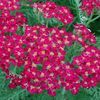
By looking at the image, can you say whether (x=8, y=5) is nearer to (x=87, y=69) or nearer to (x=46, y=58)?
(x=46, y=58)

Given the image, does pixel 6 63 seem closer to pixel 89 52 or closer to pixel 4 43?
pixel 4 43

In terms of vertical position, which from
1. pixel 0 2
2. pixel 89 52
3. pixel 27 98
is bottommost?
pixel 27 98

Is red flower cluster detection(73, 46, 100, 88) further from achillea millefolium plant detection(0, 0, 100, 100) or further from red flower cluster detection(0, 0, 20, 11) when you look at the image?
red flower cluster detection(0, 0, 20, 11)

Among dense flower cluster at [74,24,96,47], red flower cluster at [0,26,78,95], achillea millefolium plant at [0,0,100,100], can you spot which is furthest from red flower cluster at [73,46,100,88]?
dense flower cluster at [74,24,96,47]

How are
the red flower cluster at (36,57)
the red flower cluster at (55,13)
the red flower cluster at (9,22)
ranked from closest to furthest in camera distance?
the red flower cluster at (36,57)
the red flower cluster at (9,22)
the red flower cluster at (55,13)

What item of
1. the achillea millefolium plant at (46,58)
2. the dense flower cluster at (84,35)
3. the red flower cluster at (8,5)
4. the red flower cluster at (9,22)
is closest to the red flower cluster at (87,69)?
the achillea millefolium plant at (46,58)

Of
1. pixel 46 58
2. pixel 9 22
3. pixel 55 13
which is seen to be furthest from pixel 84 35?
pixel 9 22

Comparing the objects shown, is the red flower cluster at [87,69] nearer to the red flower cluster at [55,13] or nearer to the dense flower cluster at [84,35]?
the dense flower cluster at [84,35]

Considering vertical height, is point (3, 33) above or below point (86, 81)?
above

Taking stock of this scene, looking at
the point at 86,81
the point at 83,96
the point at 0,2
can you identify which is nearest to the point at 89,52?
the point at 86,81
